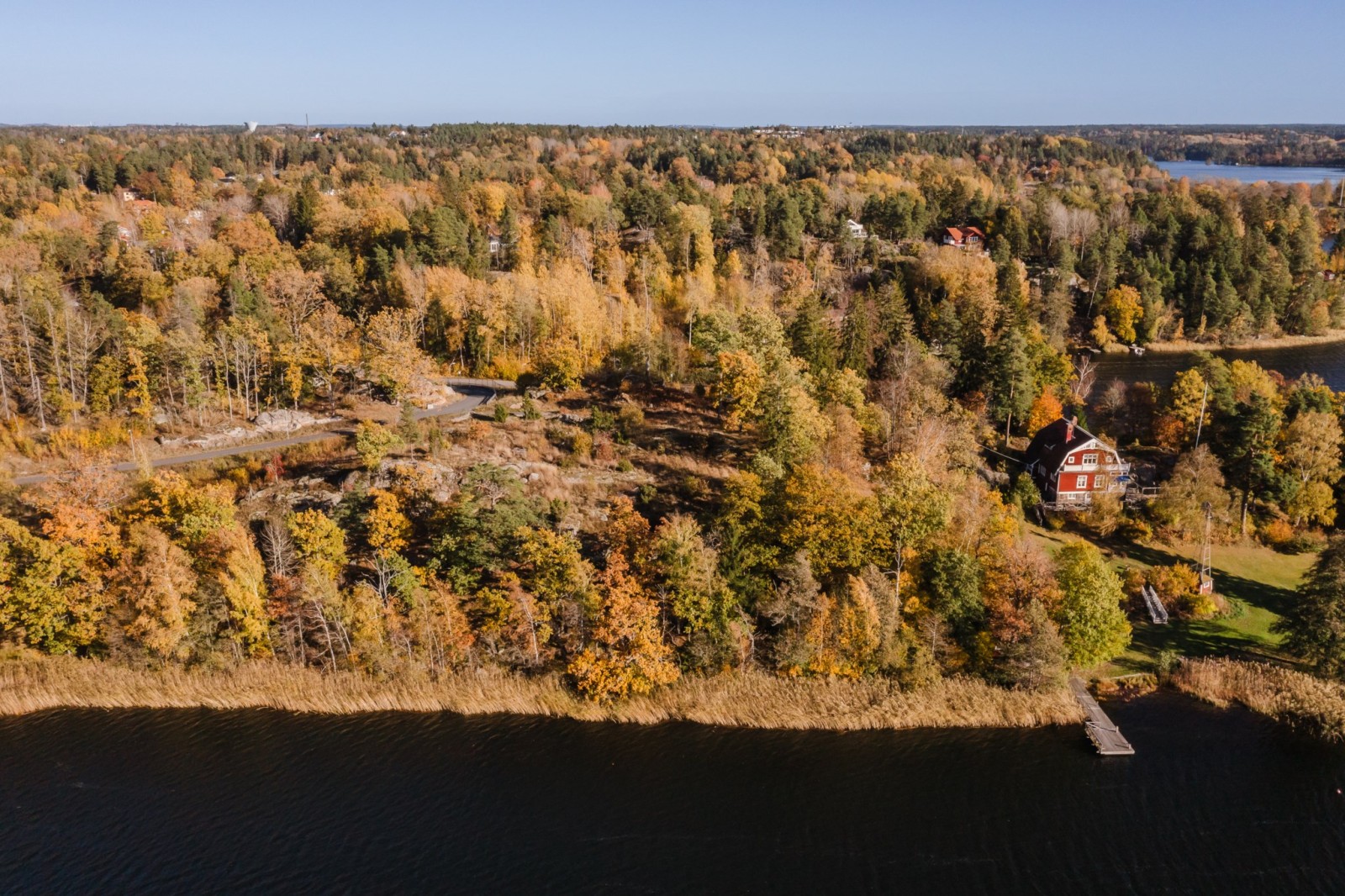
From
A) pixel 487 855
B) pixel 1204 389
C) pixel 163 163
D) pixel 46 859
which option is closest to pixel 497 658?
pixel 487 855

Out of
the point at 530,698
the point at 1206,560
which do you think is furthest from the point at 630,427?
the point at 1206,560

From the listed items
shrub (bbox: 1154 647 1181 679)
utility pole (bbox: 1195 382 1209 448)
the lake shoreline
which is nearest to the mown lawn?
shrub (bbox: 1154 647 1181 679)

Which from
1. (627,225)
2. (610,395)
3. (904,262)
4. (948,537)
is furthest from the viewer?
(627,225)

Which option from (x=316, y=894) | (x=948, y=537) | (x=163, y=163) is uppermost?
(x=163, y=163)

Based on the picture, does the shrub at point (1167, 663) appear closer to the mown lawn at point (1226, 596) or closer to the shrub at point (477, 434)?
the mown lawn at point (1226, 596)

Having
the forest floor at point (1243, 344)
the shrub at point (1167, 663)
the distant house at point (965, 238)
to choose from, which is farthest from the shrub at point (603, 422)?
the forest floor at point (1243, 344)

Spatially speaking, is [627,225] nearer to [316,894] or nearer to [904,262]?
[904,262]

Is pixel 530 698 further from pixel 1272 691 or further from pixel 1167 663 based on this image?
pixel 1272 691
